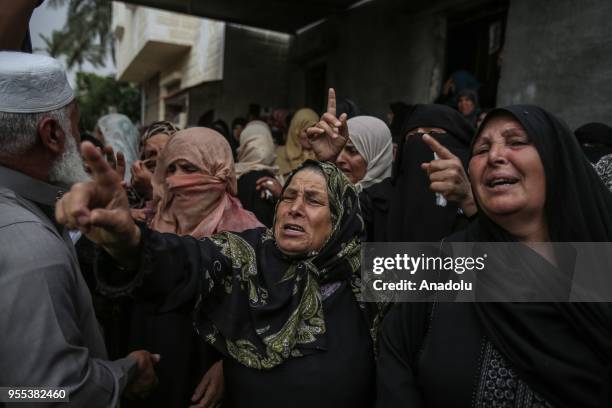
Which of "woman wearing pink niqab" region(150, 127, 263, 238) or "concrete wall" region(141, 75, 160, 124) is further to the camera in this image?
"concrete wall" region(141, 75, 160, 124)

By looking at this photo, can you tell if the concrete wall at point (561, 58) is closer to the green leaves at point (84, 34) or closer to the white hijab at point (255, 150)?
the white hijab at point (255, 150)

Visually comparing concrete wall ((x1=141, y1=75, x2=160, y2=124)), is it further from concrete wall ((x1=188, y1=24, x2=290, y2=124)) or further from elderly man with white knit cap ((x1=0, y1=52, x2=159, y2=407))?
elderly man with white knit cap ((x1=0, y1=52, x2=159, y2=407))

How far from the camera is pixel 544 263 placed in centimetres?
136

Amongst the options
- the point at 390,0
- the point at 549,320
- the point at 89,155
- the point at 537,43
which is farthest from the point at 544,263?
the point at 390,0

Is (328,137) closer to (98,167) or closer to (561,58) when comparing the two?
(98,167)

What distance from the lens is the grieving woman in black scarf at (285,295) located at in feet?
4.72

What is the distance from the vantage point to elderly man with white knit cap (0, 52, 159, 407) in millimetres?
1125

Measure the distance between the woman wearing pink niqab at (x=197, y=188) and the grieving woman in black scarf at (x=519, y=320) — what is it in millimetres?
1121

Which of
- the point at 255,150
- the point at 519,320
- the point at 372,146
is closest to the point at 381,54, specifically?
the point at 255,150

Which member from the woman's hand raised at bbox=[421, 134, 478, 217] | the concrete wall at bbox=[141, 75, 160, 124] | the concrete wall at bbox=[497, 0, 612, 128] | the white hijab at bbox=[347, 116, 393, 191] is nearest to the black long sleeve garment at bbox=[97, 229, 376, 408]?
the woman's hand raised at bbox=[421, 134, 478, 217]

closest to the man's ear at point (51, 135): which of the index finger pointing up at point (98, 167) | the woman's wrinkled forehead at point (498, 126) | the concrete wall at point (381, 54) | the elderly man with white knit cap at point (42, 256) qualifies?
the elderly man with white knit cap at point (42, 256)

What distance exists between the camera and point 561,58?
458 centimetres

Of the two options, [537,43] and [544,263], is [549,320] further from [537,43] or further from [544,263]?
[537,43]

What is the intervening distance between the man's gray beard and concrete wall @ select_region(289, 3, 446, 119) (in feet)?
19.4
